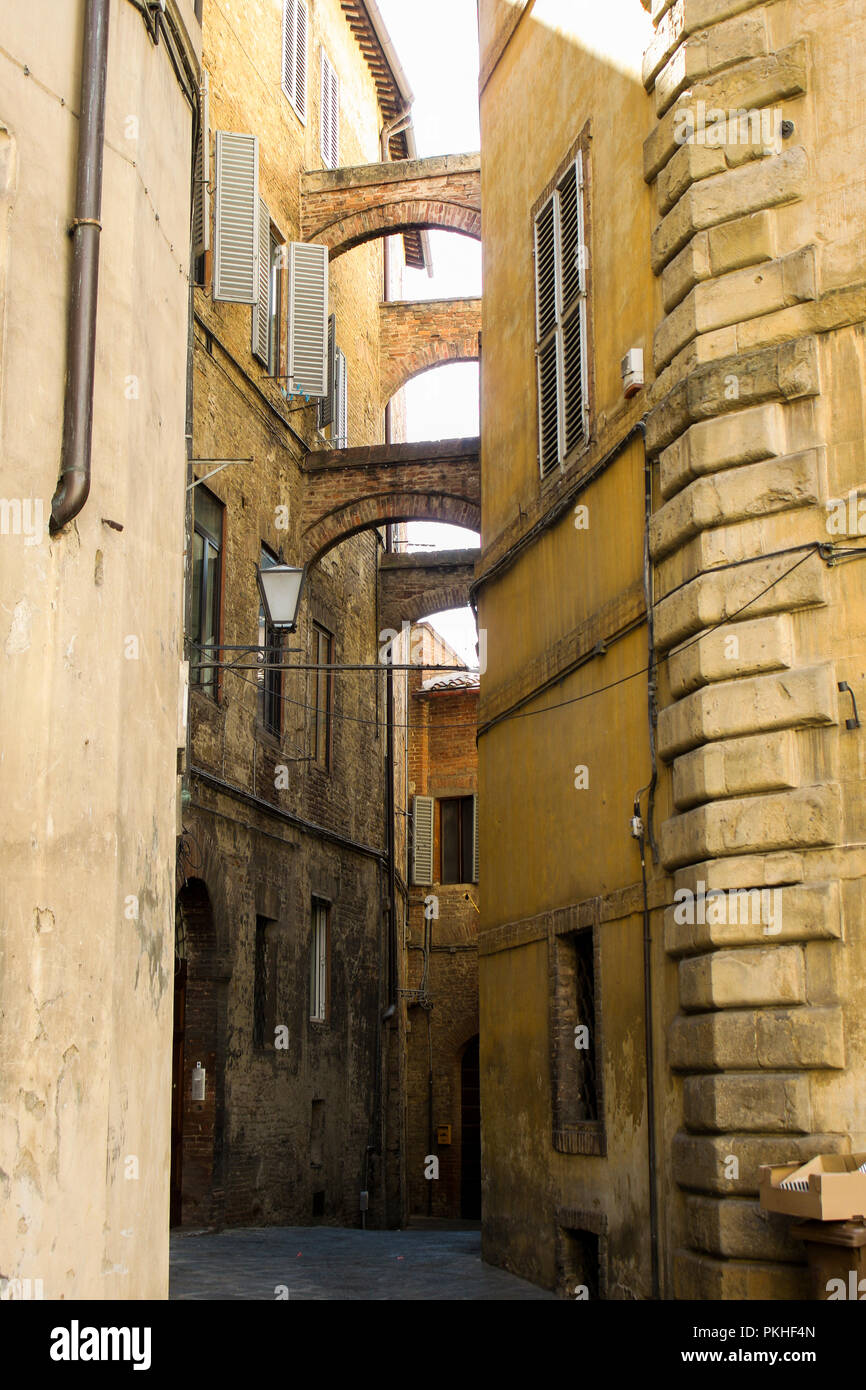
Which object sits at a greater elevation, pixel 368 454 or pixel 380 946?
pixel 368 454

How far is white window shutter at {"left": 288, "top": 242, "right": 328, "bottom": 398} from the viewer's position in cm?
1841

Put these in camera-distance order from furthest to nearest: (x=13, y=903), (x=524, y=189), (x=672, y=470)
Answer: (x=524, y=189), (x=672, y=470), (x=13, y=903)

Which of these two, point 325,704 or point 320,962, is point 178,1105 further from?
point 325,704

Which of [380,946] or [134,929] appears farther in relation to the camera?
[380,946]

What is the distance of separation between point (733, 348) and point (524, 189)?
4.98m

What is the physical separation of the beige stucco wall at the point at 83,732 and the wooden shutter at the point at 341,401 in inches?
561

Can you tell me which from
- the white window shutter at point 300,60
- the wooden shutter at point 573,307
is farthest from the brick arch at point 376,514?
the wooden shutter at point 573,307

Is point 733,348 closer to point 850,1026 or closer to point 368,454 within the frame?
point 850,1026

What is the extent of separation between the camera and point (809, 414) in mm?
7656

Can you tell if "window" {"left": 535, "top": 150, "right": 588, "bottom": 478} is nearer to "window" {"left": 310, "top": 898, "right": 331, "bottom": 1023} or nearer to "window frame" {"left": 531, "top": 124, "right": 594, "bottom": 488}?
"window frame" {"left": 531, "top": 124, "right": 594, "bottom": 488}

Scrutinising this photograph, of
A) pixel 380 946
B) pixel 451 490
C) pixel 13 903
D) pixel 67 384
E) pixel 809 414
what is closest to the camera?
pixel 13 903

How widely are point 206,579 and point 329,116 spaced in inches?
378

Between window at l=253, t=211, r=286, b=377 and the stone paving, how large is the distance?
943 centimetres
